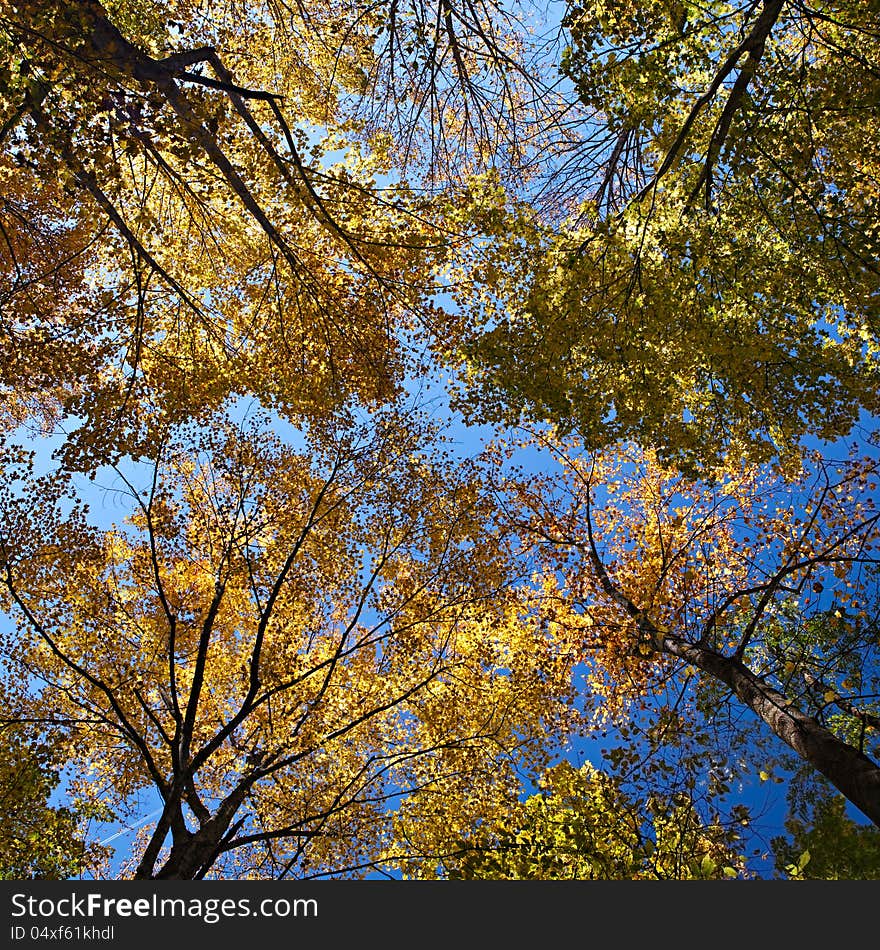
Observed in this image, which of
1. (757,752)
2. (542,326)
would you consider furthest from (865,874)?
(542,326)

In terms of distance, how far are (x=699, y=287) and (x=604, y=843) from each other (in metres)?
6.32

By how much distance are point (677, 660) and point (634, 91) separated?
7.18 meters

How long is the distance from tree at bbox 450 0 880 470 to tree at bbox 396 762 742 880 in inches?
166

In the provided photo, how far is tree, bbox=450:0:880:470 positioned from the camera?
6781mm

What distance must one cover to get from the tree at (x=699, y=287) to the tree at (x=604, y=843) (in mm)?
4208

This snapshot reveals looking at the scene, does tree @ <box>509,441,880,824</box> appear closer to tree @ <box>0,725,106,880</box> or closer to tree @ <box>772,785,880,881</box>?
tree @ <box>772,785,880,881</box>

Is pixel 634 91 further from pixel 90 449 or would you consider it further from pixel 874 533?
pixel 90 449

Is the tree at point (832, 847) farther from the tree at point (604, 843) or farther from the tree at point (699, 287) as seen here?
the tree at point (699, 287)

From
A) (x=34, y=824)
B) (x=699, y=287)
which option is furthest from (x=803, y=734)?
(x=34, y=824)

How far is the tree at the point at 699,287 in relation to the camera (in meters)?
6.78

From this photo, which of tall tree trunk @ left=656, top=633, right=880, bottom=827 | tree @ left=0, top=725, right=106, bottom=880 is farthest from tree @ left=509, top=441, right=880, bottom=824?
tree @ left=0, top=725, right=106, bottom=880

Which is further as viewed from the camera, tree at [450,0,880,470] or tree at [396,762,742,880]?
tree at [450,0,880,470]

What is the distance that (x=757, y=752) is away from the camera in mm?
7918

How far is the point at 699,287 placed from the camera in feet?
24.1
